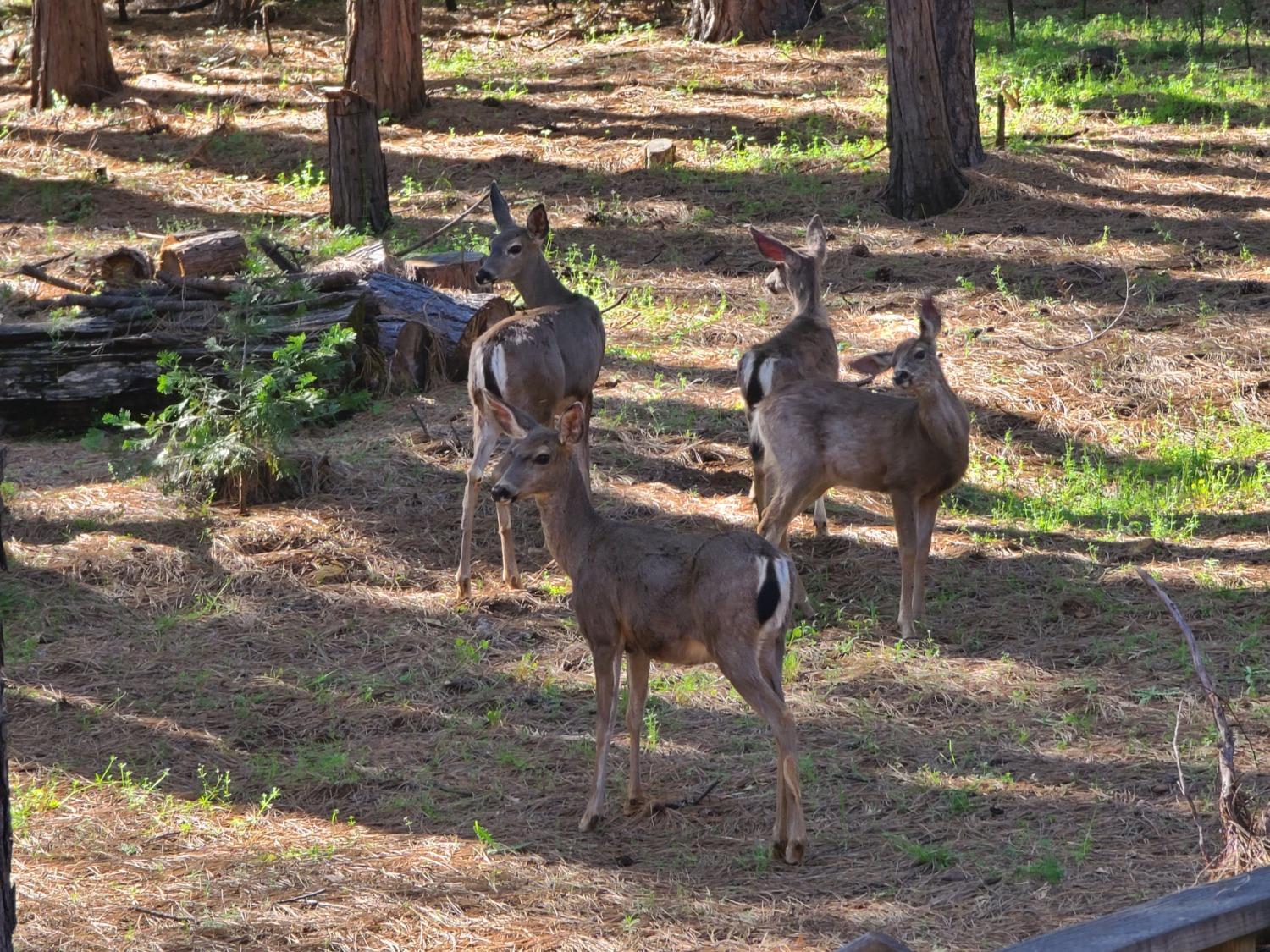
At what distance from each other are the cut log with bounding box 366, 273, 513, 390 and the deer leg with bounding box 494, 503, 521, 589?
3.32 m

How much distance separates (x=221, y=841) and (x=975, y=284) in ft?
31.5

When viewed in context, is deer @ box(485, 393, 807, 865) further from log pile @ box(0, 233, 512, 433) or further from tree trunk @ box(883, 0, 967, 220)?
tree trunk @ box(883, 0, 967, 220)

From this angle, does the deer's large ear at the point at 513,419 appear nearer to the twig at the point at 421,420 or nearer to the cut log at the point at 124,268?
the twig at the point at 421,420

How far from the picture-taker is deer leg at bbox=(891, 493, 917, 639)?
8.31m

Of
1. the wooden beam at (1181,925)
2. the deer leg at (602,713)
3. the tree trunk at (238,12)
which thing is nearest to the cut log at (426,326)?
the deer leg at (602,713)

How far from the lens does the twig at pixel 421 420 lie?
35.7 ft

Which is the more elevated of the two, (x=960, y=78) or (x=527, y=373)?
(x=960, y=78)

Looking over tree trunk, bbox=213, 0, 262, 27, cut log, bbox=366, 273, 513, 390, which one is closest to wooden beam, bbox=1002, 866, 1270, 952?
cut log, bbox=366, 273, 513, 390

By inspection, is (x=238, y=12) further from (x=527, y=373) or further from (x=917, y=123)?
(x=527, y=373)

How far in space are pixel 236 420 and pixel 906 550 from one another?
4.46 metres

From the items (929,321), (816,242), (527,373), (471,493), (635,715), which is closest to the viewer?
(635,715)

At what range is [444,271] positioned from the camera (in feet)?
42.5

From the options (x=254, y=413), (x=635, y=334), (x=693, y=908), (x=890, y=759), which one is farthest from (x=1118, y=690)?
(x=635, y=334)

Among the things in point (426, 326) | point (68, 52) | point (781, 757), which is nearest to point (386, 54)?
point (68, 52)
